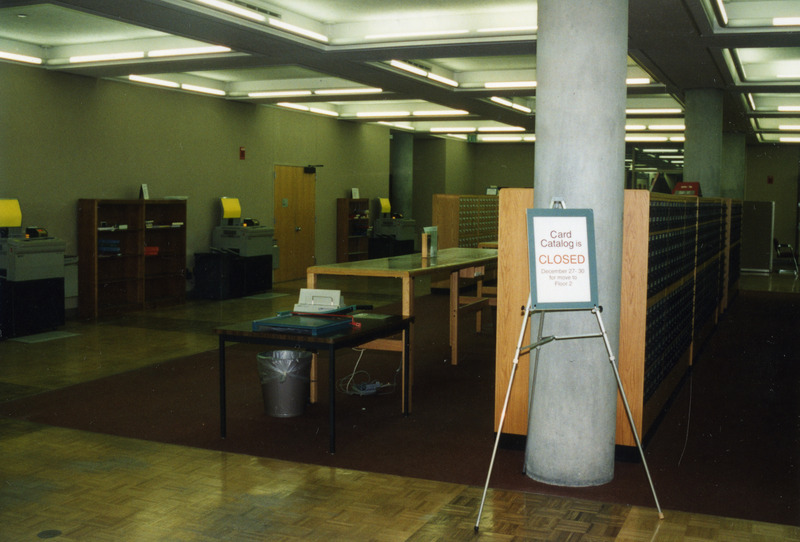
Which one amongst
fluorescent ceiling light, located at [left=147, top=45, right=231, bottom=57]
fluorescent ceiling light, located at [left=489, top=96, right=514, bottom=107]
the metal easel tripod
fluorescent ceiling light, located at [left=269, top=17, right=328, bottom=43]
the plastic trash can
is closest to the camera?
the metal easel tripod

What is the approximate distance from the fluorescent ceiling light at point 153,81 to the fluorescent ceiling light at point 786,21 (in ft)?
24.5

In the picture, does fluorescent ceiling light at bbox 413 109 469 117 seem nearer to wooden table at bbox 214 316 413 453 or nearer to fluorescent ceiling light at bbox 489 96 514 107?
fluorescent ceiling light at bbox 489 96 514 107

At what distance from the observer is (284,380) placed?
5.44 metres

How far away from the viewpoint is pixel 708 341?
8859 millimetres

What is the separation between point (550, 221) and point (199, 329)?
241 inches

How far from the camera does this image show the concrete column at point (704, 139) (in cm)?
1119

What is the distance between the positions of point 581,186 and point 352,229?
12394mm

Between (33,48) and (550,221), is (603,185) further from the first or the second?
(33,48)

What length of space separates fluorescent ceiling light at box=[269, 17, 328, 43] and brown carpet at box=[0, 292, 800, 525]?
124 inches

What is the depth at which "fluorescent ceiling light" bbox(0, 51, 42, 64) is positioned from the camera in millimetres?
8781

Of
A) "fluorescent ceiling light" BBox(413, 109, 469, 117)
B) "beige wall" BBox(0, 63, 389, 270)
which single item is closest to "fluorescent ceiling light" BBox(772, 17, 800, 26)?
"fluorescent ceiling light" BBox(413, 109, 469, 117)

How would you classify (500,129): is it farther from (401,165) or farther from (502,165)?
(502,165)

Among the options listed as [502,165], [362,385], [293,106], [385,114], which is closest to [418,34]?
[362,385]

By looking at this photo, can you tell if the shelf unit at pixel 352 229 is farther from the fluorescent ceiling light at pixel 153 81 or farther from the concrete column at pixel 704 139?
the concrete column at pixel 704 139
